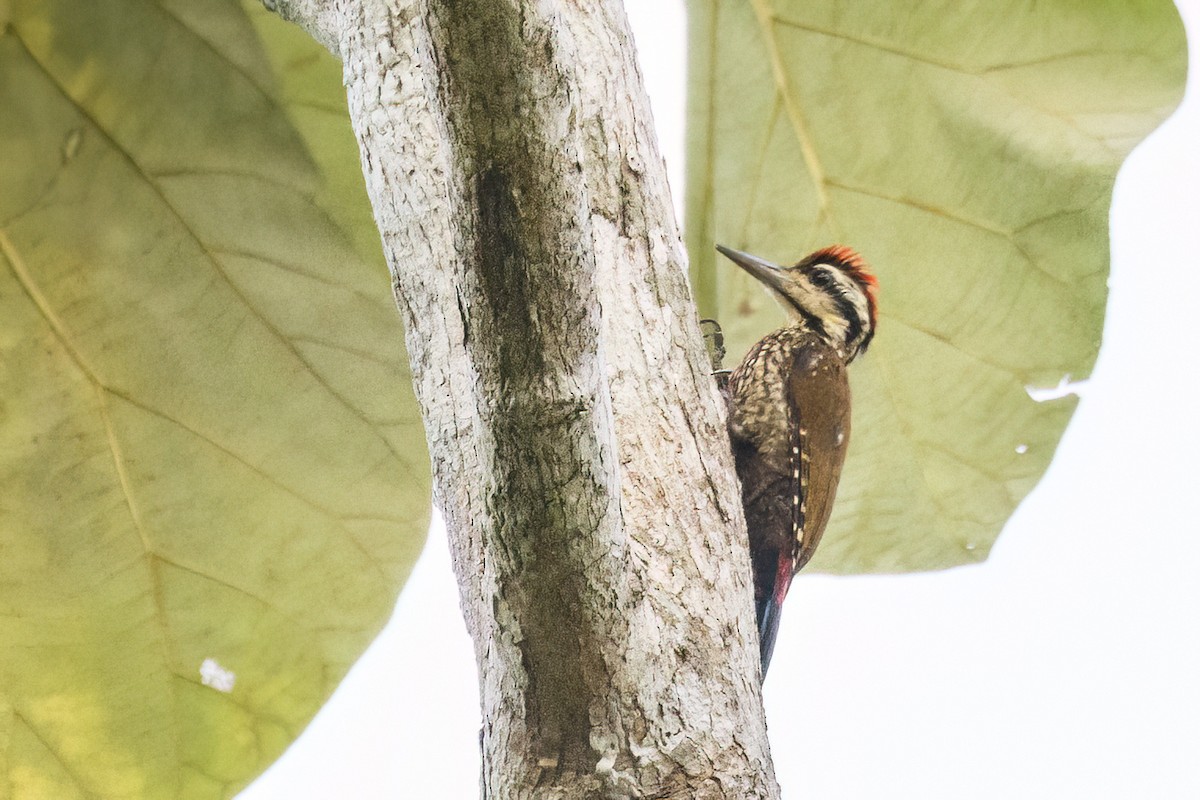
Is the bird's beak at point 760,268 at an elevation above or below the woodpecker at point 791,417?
above

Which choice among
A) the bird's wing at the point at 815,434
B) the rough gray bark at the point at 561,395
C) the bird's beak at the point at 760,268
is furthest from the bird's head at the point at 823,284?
the rough gray bark at the point at 561,395

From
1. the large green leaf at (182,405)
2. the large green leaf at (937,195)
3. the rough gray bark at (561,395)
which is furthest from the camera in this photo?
the large green leaf at (937,195)

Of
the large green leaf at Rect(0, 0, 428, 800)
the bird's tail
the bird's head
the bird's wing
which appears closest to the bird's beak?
the bird's head

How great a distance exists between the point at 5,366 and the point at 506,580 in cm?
164

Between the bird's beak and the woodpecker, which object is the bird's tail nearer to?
the woodpecker

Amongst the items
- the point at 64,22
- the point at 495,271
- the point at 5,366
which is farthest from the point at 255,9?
the point at 495,271

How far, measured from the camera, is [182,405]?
2381 mm

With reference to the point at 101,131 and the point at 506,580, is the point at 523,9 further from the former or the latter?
the point at 101,131

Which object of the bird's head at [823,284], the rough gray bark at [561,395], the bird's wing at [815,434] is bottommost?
the rough gray bark at [561,395]

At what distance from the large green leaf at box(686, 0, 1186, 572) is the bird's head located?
5cm

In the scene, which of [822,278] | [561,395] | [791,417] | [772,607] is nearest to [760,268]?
[822,278]

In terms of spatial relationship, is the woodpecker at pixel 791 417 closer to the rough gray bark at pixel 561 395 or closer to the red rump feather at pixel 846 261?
the red rump feather at pixel 846 261

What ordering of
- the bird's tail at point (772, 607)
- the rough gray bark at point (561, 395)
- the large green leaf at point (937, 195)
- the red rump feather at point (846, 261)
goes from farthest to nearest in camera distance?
1. the red rump feather at point (846, 261)
2. the large green leaf at point (937, 195)
3. the bird's tail at point (772, 607)
4. the rough gray bark at point (561, 395)

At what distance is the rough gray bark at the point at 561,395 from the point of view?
0.91 metres
